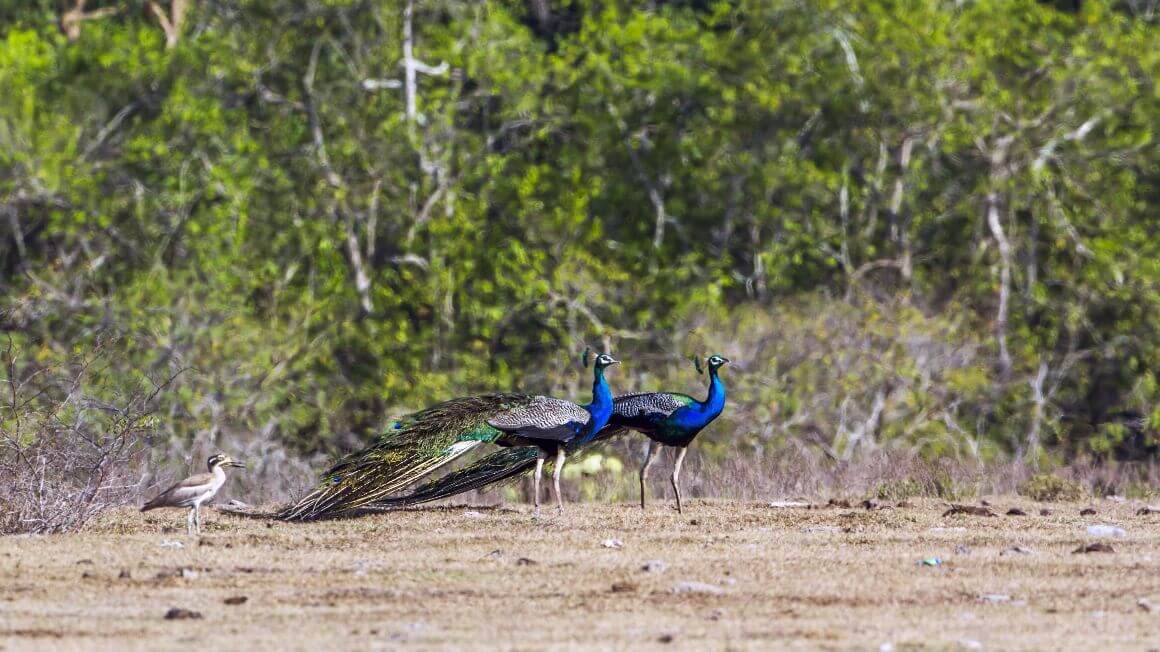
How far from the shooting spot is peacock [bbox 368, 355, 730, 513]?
606 inches

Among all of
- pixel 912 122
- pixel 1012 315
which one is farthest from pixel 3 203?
pixel 1012 315

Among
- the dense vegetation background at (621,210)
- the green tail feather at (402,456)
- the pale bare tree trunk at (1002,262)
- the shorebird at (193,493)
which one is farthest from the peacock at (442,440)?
the pale bare tree trunk at (1002,262)

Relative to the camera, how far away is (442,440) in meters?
14.8

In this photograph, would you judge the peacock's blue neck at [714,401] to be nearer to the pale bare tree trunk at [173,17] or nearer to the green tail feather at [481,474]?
the green tail feather at [481,474]

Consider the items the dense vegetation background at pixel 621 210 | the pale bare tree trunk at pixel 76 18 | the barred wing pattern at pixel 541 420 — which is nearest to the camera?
the barred wing pattern at pixel 541 420

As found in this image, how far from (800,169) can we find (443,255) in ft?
17.6

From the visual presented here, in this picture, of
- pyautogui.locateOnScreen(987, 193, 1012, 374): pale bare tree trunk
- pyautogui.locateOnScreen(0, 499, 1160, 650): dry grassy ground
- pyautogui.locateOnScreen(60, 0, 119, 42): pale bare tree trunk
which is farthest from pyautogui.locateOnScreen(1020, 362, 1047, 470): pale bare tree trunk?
pyautogui.locateOnScreen(60, 0, 119, 42): pale bare tree trunk

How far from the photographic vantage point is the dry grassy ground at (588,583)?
360 inches

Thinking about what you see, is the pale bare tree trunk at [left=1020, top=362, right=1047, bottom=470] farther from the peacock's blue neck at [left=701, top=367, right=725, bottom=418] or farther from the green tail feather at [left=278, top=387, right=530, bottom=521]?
the green tail feather at [left=278, top=387, right=530, bottom=521]

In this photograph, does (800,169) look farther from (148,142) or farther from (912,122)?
(148,142)

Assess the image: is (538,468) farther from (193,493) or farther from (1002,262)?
(1002,262)

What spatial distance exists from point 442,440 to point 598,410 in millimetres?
1363

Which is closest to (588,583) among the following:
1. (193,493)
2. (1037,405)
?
(193,493)

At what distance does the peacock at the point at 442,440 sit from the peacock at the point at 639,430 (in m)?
0.33
